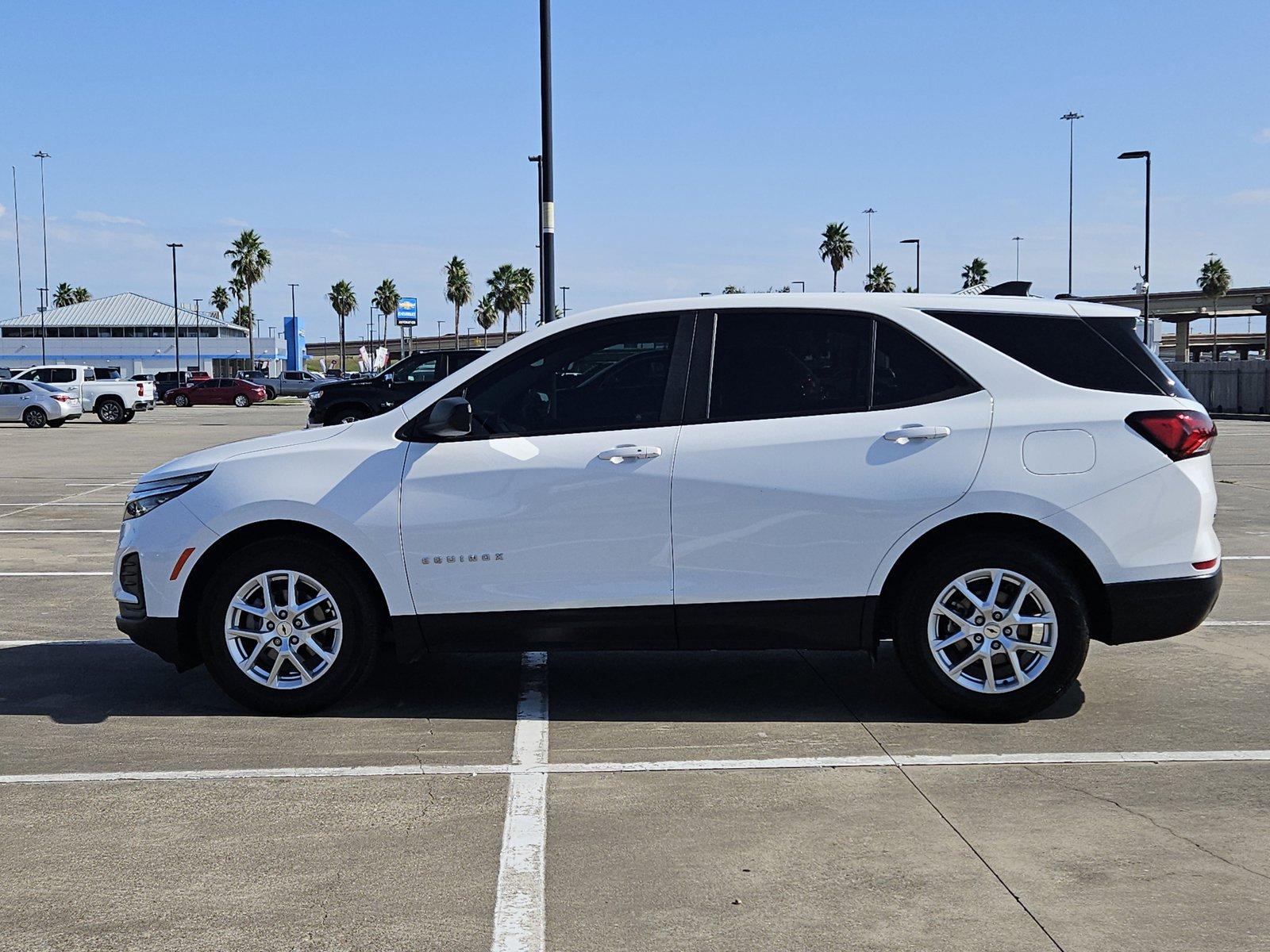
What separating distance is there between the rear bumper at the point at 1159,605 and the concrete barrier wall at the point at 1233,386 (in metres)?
37.3

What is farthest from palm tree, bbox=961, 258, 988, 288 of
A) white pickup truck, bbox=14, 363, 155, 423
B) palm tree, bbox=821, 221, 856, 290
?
white pickup truck, bbox=14, 363, 155, 423

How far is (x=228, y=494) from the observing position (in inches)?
230

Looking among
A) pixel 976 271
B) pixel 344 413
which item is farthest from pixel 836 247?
pixel 344 413

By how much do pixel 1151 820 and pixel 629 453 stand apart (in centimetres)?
247

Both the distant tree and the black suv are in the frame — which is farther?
the distant tree

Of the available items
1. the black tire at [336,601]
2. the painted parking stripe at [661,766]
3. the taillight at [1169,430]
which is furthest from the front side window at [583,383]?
the taillight at [1169,430]

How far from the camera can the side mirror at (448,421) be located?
5672 millimetres

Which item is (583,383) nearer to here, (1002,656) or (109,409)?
(1002,656)

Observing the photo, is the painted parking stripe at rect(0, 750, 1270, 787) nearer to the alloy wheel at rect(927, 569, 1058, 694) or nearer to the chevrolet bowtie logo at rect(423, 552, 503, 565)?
the alloy wheel at rect(927, 569, 1058, 694)

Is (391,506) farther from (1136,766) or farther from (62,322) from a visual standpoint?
(62,322)

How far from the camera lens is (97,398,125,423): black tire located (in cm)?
4056

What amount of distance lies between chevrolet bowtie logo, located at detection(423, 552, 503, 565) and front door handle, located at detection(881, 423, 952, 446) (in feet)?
5.70

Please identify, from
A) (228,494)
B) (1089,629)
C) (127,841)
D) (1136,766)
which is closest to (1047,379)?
(1089,629)

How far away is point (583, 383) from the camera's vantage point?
5.86m
